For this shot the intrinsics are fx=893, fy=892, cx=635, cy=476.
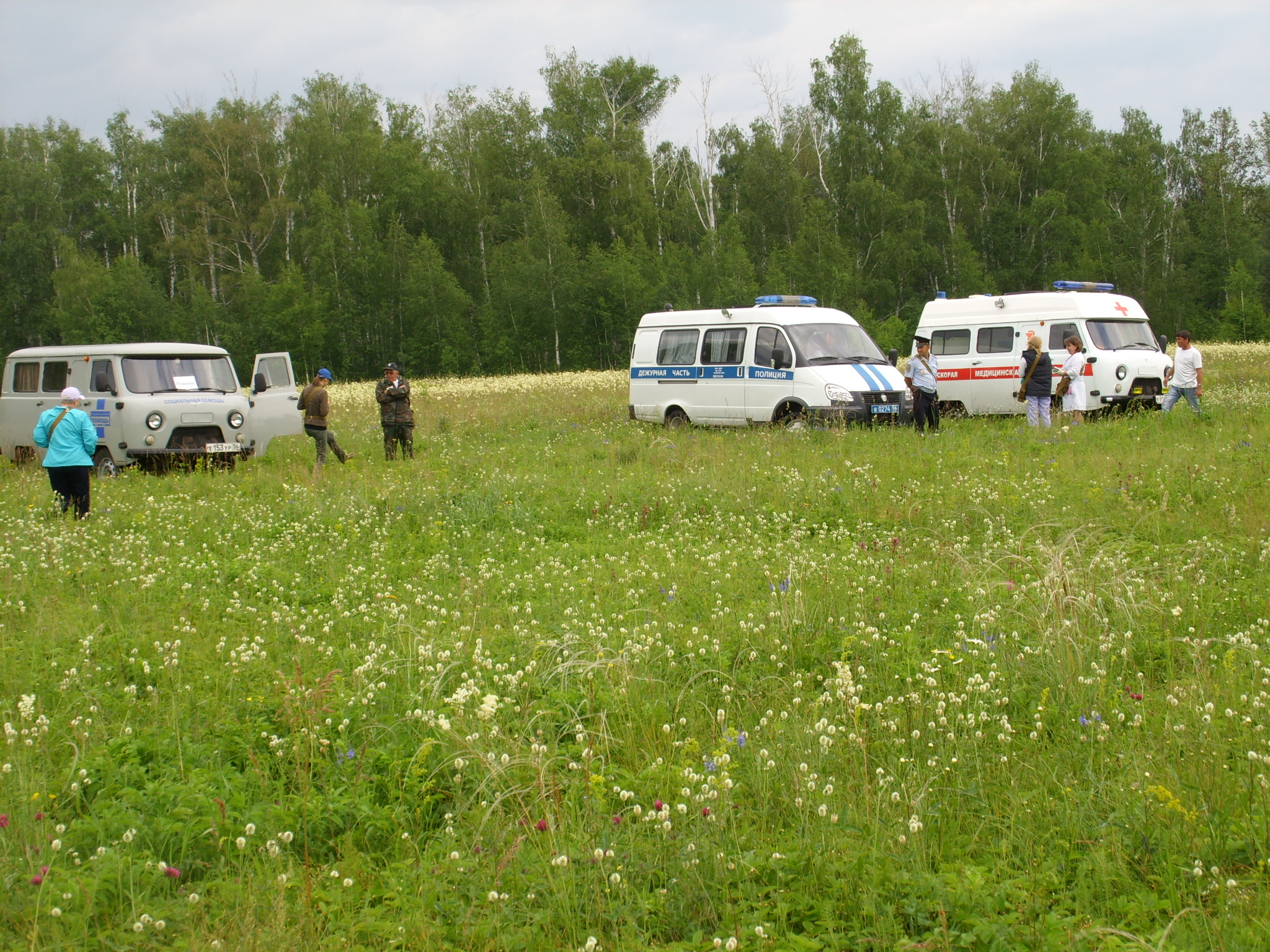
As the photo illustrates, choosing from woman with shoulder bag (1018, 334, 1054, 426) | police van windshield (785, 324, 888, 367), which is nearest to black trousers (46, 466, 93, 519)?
police van windshield (785, 324, 888, 367)

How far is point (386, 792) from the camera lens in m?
4.00

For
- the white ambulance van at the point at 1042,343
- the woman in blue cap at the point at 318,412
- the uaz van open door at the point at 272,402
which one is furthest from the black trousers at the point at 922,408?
the uaz van open door at the point at 272,402

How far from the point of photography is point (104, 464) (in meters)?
14.4

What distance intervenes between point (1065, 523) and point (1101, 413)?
9.17 meters

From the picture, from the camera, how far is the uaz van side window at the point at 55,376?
1509 centimetres

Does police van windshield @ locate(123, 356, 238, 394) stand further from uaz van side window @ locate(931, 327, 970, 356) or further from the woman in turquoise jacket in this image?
uaz van side window @ locate(931, 327, 970, 356)

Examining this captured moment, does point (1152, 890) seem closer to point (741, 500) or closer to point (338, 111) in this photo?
point (741, 500)

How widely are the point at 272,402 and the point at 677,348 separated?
7.52 metres

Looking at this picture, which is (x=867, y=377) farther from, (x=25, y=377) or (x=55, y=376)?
(x=25, y=377)

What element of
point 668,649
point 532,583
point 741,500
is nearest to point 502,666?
point 668,649

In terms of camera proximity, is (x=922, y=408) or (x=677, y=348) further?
(x=677, y=348)

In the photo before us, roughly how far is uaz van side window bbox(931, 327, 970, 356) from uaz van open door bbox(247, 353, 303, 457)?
12710 millimetres

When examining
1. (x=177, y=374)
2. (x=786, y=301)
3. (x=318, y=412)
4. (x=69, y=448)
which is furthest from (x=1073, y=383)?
(x=177, y=374)

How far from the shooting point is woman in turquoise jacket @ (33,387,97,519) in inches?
400
